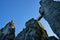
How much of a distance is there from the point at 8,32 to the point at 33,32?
11.5 metres

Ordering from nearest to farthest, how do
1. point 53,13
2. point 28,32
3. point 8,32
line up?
point 53,13, point 28,32, point 8,32

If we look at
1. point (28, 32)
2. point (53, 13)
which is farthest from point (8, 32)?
point (53, 13)

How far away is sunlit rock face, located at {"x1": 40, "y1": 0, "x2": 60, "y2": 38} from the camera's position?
38.4 m

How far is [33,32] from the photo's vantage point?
44469 millimetres

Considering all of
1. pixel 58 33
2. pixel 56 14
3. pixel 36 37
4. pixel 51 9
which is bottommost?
pixel 58 33

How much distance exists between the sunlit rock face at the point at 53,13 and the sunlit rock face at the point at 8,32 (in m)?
14.9

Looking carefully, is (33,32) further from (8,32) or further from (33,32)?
(8,32)

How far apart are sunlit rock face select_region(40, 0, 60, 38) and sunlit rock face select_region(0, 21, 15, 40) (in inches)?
586

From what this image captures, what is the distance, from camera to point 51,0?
4409 centimetres

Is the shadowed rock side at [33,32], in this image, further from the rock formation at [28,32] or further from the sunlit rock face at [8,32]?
the sunlit rock face at [8,32]

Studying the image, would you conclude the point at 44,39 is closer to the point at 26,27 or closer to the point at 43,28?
the point at 43,28

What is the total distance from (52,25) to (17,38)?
15572 mm

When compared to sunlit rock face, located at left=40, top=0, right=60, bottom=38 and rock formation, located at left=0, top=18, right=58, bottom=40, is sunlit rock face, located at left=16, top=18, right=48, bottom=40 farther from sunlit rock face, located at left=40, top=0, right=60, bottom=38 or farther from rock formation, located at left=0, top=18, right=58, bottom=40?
sunlit rock face, located at left=40, top=0, right=60, bottom=38

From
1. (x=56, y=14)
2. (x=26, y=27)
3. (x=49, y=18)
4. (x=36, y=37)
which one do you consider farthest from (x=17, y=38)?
(x=56, y=14)
